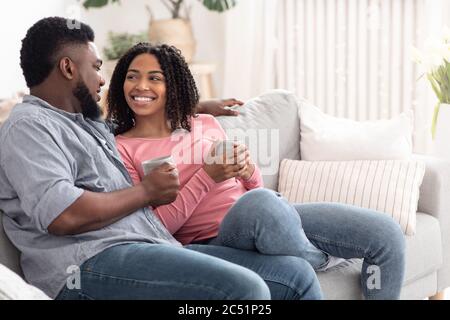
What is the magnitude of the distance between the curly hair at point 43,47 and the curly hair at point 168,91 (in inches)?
13.4

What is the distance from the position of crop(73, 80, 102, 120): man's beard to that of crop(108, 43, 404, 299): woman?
0.18 m

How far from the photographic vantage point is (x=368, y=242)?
1912 mm

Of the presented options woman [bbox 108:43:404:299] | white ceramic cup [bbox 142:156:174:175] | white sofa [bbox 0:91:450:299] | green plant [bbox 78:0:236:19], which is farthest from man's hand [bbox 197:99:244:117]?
green plant [bbox 78:0:236:19]

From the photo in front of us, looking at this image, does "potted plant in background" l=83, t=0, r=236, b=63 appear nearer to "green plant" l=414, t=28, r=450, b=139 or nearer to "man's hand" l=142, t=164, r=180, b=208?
"green plant" l=414, t=28, r=450, b=139

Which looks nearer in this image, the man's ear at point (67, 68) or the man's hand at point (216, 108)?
the man's ear at point (67, 68)

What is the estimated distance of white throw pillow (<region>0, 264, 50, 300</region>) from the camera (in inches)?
56.7

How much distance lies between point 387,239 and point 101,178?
0.72m

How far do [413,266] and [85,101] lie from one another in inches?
43.1

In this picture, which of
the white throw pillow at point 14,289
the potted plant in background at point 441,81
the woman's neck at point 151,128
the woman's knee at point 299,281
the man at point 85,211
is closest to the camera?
the white throw pillow at point 14,289

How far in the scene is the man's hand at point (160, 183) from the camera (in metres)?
1.75

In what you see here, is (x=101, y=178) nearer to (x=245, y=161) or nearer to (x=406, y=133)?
(x=245, y=161)

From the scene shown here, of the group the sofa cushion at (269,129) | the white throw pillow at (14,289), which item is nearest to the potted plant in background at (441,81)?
the sofa cushion at (269,129)

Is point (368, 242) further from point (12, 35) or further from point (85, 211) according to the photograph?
point (12, 35)

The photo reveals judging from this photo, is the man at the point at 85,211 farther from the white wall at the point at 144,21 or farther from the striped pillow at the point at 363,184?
the white wall at the point at 144,21
